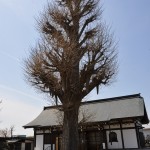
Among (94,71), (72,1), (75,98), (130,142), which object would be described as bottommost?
(130,142)

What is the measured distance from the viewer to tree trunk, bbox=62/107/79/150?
995cm

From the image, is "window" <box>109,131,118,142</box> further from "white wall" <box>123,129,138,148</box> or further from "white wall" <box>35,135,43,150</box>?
"white wall" <box>35,135,43,150</box>

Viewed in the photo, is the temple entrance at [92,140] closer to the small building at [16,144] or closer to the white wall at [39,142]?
the white wall at [39,142]

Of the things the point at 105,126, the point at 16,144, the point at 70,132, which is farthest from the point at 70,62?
the point at 16,144

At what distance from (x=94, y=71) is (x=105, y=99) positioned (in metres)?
10.8

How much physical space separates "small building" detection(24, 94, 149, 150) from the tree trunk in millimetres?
4944

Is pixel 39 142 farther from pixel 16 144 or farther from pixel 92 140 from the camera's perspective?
pixel 16 144

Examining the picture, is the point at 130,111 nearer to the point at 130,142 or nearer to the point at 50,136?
the point at 130,142

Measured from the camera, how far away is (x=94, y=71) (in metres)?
11.3

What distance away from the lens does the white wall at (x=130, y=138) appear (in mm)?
16719

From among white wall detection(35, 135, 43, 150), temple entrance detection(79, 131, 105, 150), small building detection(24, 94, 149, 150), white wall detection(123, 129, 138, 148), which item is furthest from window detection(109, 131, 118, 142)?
white wall detection(35, 135, 43, 150)

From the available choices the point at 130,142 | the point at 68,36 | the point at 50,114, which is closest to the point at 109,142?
the point at 130,142

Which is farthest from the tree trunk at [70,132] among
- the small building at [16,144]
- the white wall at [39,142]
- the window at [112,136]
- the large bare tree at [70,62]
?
the small building at [16,144]

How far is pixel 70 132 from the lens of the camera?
10.1 metres
